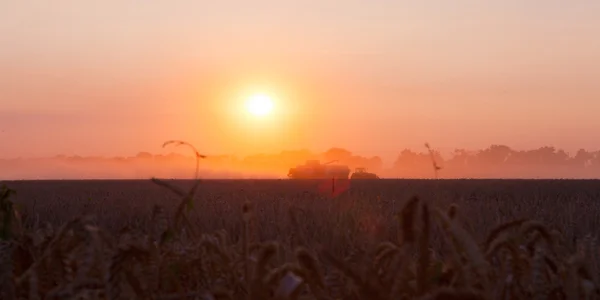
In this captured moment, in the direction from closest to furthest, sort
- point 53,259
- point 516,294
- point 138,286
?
point 138,286
point 516,294
point 53,259

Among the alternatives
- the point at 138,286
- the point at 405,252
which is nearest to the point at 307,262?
the point at 405,252

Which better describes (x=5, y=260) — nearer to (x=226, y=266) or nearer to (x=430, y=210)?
(x=226, y=266)

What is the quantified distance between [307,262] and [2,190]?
4.25 ft

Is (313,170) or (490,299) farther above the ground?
(313,170)

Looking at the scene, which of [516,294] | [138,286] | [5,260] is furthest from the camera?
[516,294]

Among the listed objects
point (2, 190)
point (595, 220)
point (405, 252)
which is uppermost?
point (595, 220)

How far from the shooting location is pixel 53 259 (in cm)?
212

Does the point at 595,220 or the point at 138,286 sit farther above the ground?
the point at 595,220

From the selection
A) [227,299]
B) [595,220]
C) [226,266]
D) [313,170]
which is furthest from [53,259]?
[313,170]

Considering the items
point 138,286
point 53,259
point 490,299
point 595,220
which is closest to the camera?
point 490,299

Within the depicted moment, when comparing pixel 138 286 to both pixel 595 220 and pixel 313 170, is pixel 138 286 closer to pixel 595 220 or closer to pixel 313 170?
pixel 595 220

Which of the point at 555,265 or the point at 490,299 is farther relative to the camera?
the point at 555,265

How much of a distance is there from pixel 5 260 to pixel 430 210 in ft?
3.18

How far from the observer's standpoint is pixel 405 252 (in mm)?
1267
